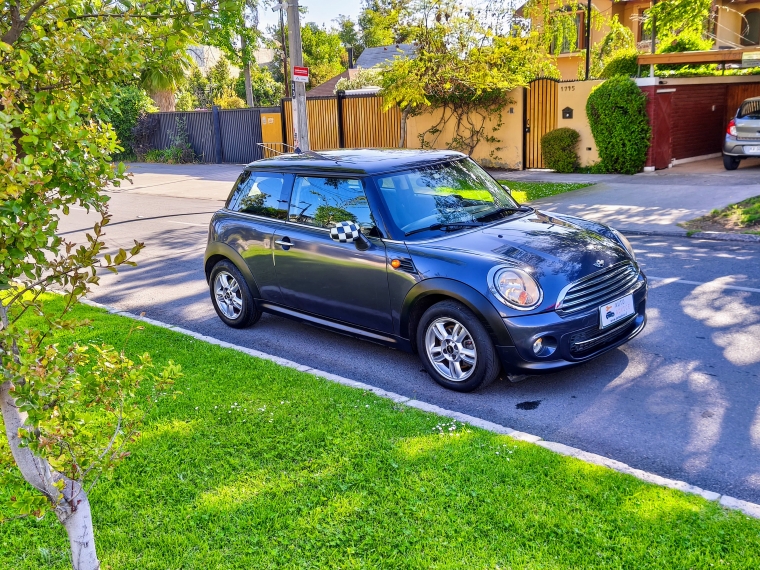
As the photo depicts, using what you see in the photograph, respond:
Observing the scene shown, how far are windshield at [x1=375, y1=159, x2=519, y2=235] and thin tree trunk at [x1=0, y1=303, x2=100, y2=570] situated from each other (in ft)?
11.4

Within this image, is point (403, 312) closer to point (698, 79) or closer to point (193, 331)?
point (193, 331)

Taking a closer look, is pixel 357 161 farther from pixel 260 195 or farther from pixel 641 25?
pixel 641 25

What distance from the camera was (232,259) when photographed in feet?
23.5

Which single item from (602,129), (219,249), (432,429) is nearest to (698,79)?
→ (602,129)

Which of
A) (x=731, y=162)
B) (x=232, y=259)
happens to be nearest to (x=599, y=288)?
(x=232, y=259)

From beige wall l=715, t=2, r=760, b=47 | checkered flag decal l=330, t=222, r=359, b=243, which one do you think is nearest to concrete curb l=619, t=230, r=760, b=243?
checkered flag decal l=330, t=222, r=359, b=243

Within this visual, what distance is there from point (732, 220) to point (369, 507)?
9867mm

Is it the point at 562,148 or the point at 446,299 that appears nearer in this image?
the point at 446,299

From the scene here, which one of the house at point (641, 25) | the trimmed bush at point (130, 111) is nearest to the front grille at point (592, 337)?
the trimmed bush at point (130, 111)

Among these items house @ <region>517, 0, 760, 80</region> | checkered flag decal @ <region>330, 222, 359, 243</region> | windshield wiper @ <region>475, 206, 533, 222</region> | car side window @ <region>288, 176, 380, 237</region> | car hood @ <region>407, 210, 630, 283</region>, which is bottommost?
car hood @ <region>407, 210, 630, 283</region>

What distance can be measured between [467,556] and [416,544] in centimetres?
25

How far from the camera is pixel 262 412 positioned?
4973 millimetres

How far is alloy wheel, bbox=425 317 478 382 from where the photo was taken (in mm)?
5355

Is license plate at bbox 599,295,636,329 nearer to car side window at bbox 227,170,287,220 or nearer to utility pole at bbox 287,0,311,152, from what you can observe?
car side window at bbox 227,170,287,220
